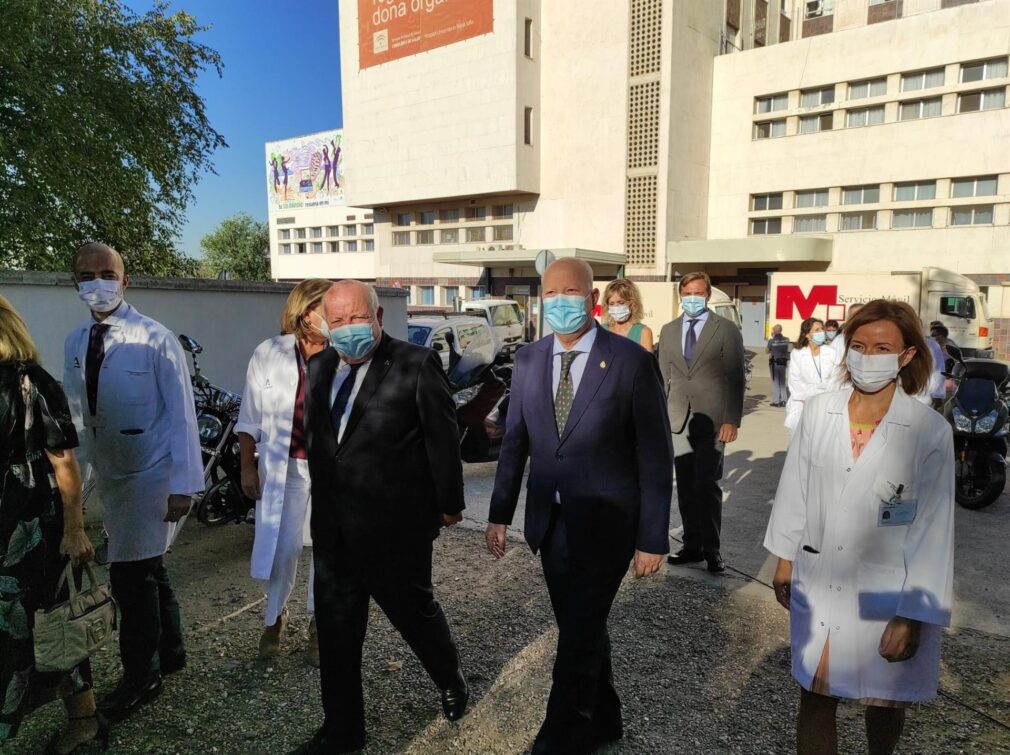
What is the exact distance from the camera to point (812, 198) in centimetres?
→ 2961

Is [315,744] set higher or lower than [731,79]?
lower

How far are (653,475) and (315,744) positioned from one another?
1748 mm

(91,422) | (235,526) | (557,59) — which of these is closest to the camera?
(91,422)

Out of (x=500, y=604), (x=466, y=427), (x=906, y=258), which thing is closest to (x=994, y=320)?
(x=906, y=258)

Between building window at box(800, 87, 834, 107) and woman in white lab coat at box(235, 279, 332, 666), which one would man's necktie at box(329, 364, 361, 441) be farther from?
building window at box(800, 87, 834, 107)

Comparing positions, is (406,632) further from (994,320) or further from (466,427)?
(994,320)

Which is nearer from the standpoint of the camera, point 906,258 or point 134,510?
point 134,510

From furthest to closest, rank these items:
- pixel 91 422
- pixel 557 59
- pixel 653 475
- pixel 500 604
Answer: pixel 557 59
pixel 500 604
pixel 91 422
pixel 653 475

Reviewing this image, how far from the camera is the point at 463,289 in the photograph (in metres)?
39.3

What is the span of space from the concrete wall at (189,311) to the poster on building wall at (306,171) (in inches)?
1882

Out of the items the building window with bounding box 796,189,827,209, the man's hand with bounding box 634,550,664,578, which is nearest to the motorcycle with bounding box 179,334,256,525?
the man's hand with bounding box 634,550,664,578

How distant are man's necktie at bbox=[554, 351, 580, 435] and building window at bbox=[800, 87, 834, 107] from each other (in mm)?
31682

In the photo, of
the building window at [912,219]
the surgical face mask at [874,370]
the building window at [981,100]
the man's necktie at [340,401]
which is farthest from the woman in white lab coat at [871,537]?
the building window at [981,100]

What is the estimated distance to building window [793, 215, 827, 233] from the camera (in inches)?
1160
